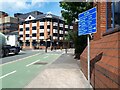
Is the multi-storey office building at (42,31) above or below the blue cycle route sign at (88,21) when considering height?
above

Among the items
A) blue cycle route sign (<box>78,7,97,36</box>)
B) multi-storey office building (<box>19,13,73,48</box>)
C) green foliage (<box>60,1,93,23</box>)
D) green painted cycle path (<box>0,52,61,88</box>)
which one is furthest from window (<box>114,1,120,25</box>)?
multi-storey office building (<box>19,13,73,48</box>)

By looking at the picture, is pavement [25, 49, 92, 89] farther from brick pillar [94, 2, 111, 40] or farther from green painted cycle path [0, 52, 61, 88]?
brick pillar [94, 2, 111, 40]

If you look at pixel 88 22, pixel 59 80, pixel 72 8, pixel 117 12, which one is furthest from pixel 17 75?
pixel 72 8

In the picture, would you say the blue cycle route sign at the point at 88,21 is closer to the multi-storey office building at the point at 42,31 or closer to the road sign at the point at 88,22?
the road sign at the point at 88,22

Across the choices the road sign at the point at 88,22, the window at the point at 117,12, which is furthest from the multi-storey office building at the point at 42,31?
the road sign at the point at 88,22

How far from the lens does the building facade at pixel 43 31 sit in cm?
9538

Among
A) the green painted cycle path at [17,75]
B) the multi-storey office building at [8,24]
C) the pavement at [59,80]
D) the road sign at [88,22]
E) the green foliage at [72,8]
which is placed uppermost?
the multi-storey office building at [8,24]

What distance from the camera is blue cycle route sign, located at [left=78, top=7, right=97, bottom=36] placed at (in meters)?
9.51

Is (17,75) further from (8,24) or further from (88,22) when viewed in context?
(8,24)

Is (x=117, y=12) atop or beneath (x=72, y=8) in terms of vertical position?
beneath

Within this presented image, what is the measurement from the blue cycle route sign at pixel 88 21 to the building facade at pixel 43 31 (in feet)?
268

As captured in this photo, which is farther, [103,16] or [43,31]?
[43,31]

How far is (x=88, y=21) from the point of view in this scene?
9.91 m

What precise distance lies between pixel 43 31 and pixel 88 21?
87510 millimetres
